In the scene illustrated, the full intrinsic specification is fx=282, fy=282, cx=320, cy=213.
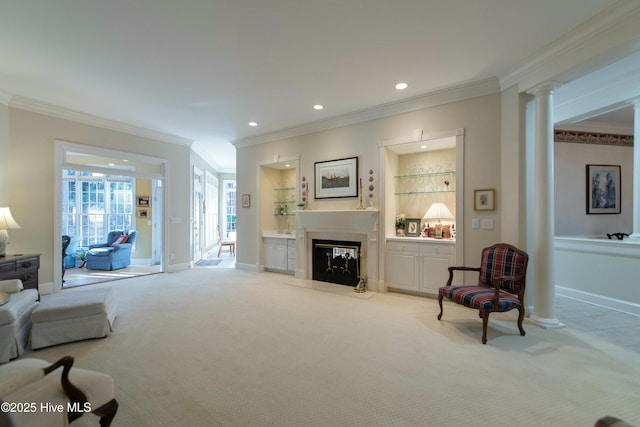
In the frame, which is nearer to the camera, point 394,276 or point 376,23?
point 376,23

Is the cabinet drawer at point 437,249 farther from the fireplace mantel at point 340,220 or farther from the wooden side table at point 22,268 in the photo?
the wooden side table at point 22,268

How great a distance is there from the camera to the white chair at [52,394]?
1282mm

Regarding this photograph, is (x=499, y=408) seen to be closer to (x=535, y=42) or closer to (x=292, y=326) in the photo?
(x=292, y=326)

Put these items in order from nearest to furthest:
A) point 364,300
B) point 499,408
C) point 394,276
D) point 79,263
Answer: point 499,408 → point 364,300 → point 394,276 → point 79,263

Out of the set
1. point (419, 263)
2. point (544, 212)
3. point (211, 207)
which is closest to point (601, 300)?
point (544, 212)

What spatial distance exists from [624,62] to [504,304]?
3.27m

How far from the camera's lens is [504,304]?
286 cm

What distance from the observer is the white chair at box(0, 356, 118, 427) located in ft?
4.20

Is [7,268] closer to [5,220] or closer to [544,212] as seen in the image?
[5,220]

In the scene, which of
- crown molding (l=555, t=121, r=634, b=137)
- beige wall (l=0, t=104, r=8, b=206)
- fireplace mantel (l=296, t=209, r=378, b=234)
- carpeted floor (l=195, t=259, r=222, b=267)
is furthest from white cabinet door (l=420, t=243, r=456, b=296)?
beige wall (l=0, t=104, r=8, b=206)

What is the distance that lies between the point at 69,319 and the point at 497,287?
4306mm

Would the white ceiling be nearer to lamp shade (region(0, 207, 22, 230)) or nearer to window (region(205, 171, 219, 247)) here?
lamp shade (region(0, 207, 22, 230))

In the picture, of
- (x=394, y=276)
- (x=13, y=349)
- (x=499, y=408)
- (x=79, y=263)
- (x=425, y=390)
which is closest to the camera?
(x=499, y=408)

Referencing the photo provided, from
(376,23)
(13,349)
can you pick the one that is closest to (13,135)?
(13,349)
